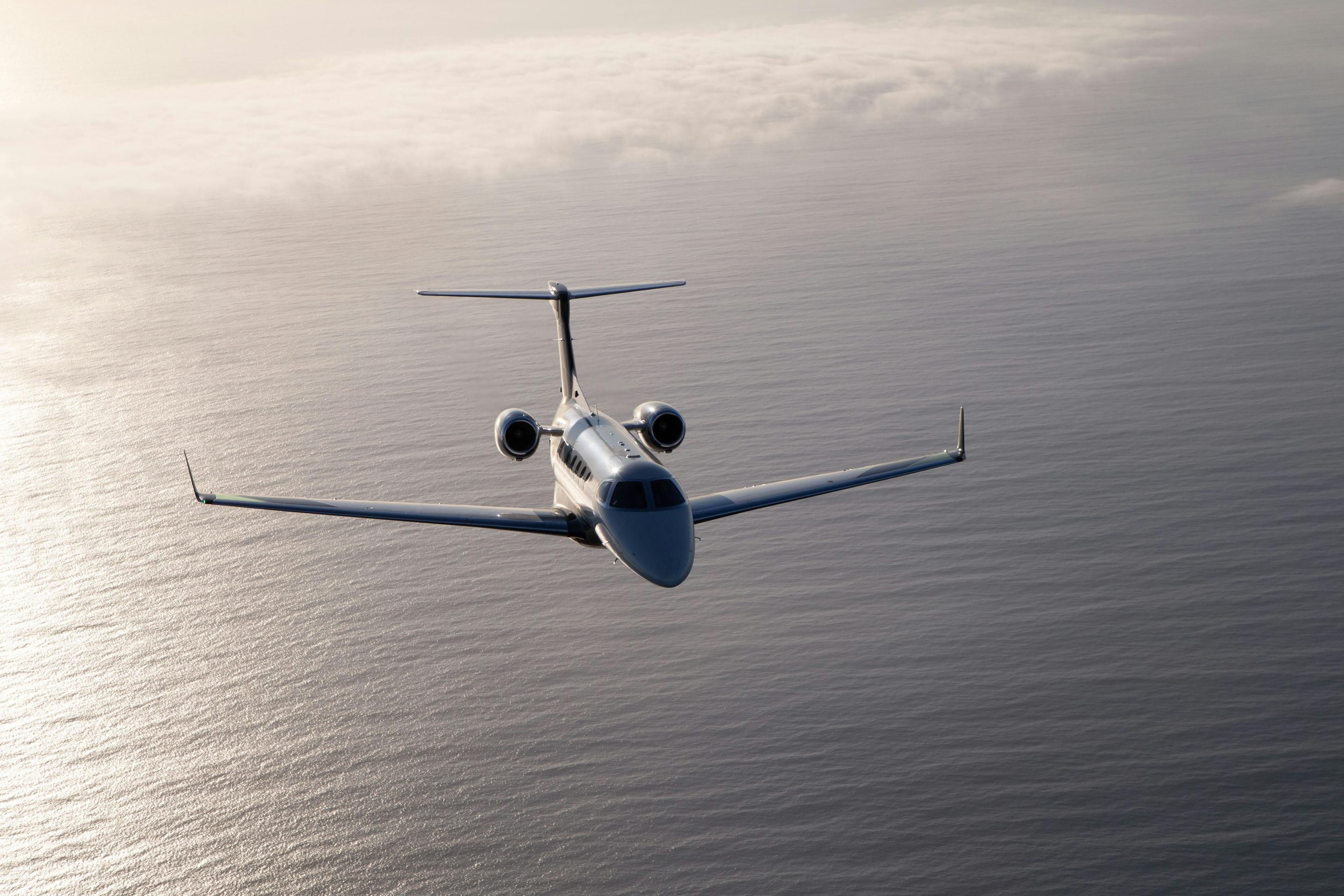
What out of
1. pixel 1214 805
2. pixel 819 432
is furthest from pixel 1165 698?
pixel 819 432

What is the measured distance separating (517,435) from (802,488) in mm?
19939

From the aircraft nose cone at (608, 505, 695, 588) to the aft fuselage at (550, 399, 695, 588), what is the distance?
37mm

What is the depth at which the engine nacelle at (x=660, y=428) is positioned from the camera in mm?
77062

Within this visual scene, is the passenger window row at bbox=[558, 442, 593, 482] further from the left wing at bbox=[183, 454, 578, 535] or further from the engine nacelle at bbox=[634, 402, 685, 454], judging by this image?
the engine nacelle at bbox=[634, 402, 685, 454]

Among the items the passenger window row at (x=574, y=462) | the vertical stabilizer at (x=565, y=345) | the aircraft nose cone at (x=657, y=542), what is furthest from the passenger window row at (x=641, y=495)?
the vertical stabilizer at (x=565, y=345)

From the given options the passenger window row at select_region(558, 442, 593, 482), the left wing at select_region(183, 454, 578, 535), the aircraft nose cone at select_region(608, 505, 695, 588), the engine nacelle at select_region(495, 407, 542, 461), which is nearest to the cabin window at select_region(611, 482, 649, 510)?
the aircraft nose cone at select_region(608, 505, 695, 588)

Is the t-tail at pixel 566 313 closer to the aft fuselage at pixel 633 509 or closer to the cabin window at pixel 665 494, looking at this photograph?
the aft fuselage at pixel 633 509

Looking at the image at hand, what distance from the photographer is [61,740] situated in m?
116

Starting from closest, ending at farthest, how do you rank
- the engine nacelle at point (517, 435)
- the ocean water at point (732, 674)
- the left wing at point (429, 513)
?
the left wing at point (429, 513), the engine nacelle at point (517, 435), the ocean water at point (732, 674)

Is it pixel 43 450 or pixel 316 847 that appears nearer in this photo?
pixel 316 847

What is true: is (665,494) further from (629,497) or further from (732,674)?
(732,674)

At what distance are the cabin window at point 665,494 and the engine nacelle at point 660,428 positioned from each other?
39.8ft

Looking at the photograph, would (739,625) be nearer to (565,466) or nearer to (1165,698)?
(1165,698)

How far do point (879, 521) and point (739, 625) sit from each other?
93.4 ft
